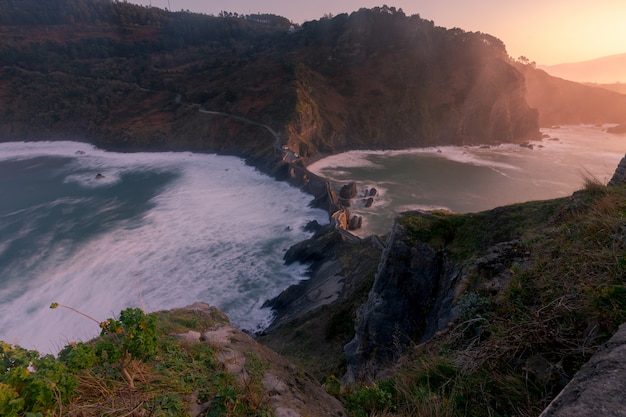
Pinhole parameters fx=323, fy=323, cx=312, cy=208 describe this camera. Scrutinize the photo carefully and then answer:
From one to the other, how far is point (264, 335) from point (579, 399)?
52.1 feet

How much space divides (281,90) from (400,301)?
58941mm

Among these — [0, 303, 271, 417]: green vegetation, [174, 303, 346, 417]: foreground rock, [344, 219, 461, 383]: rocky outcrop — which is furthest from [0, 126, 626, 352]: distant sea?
[0, 303, 271, 417]: green vegetation

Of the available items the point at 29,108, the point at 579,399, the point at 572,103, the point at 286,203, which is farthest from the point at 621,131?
the point at 29,108

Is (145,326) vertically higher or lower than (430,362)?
higher

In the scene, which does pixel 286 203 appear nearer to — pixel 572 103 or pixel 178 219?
pixel 178 219

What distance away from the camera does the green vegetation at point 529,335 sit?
3.29m

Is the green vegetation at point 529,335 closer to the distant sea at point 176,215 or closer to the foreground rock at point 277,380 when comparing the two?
the foreground rock at point 277,380

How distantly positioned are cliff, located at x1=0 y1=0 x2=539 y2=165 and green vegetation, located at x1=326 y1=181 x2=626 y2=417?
48.2m

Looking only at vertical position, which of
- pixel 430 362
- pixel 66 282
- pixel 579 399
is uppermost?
pixel 579 399

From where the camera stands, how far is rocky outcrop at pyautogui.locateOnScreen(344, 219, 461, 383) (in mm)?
9414

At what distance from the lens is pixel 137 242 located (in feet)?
92.7

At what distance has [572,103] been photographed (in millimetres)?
108938

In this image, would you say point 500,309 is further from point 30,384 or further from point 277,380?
point 30,384

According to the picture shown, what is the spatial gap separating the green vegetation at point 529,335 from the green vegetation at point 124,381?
74.2 inches
